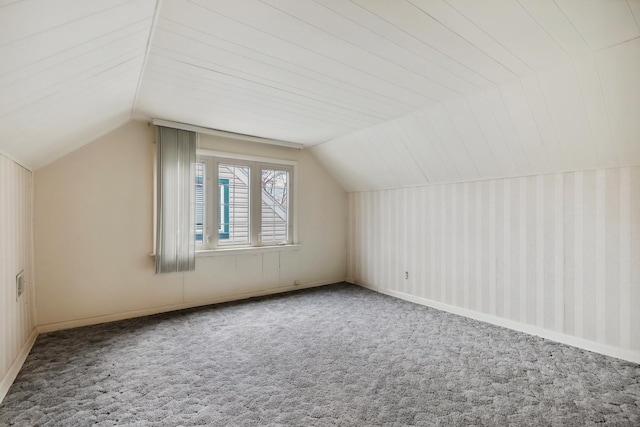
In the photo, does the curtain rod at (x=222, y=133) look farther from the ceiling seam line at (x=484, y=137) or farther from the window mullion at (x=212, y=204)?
the ceiling seam line at (x=484, y=137)

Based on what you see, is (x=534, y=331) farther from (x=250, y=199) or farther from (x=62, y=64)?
(x=62, y=64)

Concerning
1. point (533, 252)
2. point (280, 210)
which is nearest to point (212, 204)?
point (280, 210)

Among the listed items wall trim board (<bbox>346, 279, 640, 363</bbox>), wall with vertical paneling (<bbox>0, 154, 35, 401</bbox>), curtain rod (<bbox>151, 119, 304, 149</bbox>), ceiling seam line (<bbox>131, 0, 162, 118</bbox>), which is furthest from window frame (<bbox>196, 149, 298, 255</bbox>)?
wall trim board (<bbox>346, 279, 640, 363</bbox>)

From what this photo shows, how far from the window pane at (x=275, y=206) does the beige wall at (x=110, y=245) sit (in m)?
0.43

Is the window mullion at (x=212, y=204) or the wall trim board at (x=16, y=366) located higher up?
the window mullion at (x=212, y=204)

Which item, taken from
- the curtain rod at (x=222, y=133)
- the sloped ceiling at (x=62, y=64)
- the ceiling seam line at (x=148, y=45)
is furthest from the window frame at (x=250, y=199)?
the sloped ceiling at (x=62, y=64)

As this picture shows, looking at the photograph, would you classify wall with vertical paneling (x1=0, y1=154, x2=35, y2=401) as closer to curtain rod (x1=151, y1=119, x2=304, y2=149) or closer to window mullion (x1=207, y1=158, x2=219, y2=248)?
curtain rod (x1=151, y1=119, x2=304, y2=149)

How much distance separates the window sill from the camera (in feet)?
12.8

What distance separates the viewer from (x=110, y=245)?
3.36 metres

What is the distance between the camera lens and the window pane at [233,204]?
13.5 ft

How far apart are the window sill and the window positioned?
0.30 ft

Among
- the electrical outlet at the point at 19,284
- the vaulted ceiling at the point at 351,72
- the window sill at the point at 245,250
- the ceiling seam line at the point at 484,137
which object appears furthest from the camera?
the window sill at the point at 245,250

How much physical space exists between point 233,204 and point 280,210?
77 cm

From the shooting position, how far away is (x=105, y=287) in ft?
10.9
